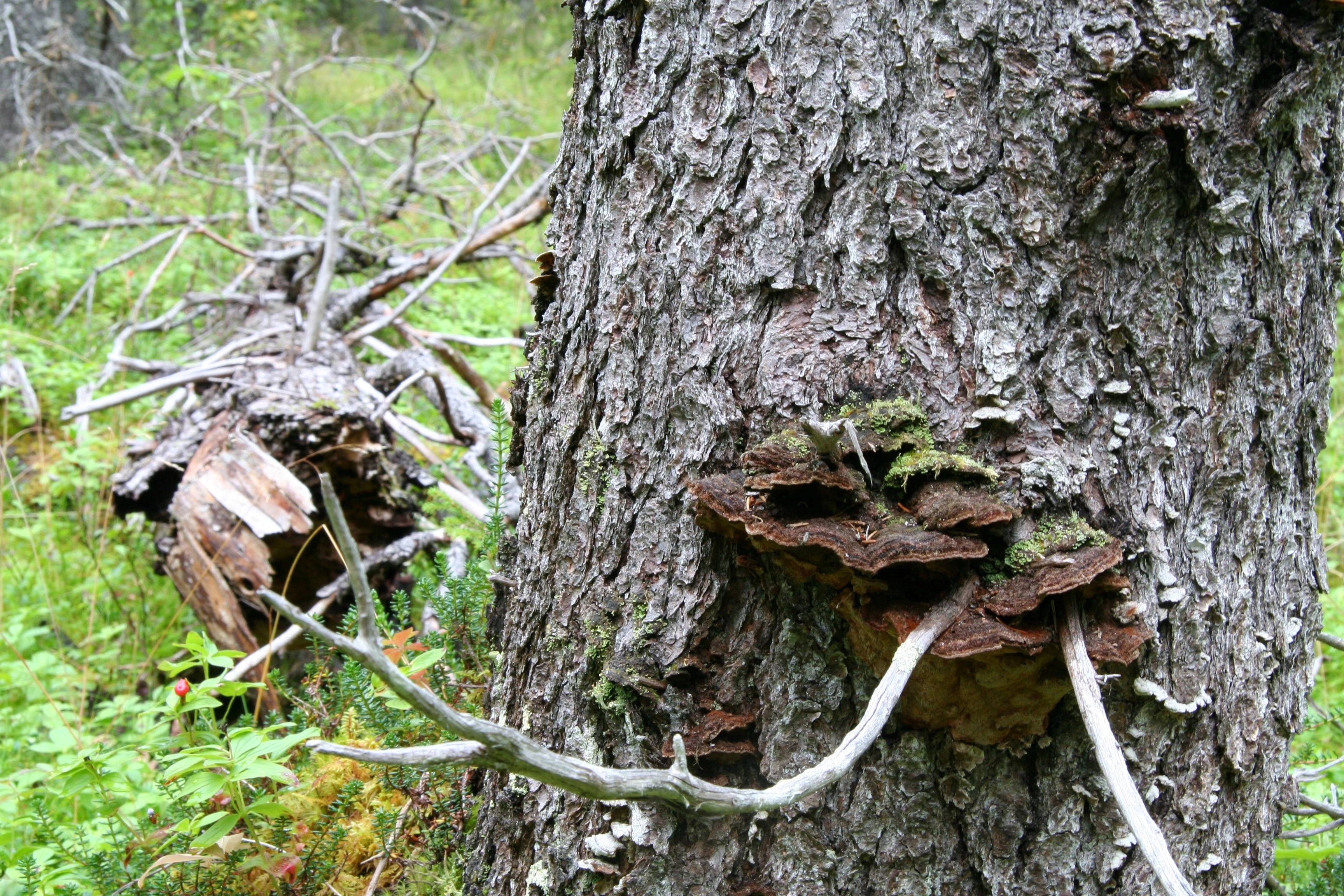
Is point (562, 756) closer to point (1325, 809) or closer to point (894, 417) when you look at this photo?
point (894, 417)

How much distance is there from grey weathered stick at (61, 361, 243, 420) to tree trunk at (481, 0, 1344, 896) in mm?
2855

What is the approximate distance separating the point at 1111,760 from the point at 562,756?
0.76 metres

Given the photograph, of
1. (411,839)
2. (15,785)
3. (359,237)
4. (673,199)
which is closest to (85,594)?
(15,785)

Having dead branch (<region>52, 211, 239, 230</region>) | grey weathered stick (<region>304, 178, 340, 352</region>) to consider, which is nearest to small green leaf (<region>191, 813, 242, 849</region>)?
grey weathered stick (<region>304, 178, 340, 352</region>)

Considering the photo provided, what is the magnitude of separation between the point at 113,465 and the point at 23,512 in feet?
2.61

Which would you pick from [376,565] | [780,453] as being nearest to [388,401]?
[376,565]

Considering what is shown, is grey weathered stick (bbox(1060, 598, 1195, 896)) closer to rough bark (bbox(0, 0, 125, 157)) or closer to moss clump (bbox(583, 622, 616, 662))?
moss clump (bbox(583, 622, 616, 662))

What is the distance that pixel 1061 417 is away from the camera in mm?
1428

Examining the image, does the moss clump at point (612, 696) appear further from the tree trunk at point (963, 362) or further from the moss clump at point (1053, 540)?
the moss clump at point (1053, 540)

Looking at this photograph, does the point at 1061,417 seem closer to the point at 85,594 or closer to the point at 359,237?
the point at 85,594

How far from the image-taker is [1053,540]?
1.36 metres

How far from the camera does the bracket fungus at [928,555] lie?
1252 millimetres

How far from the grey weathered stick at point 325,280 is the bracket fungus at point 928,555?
3237mm

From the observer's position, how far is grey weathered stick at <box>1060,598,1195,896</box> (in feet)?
3.53
